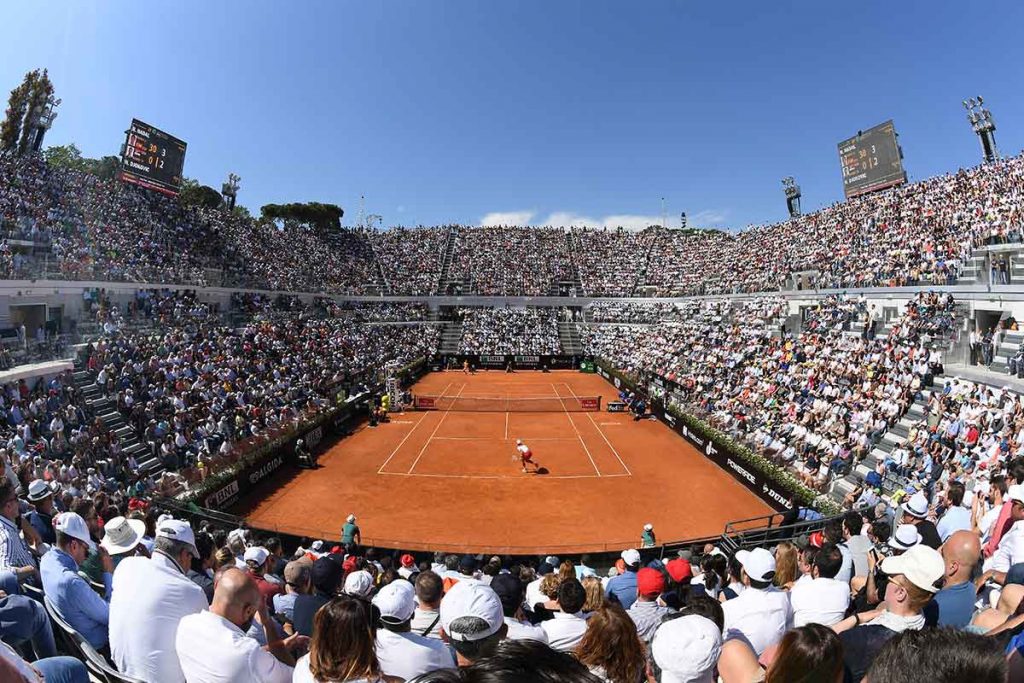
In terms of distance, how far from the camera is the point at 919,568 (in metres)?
3.71

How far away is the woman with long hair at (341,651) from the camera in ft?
9.89

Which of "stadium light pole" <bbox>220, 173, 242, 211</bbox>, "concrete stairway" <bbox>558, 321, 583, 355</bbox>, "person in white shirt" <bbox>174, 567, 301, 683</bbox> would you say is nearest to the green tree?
"stadium light pole" <bbox>220, 173, 242, 211</bbox>

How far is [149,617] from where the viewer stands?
3697 mm

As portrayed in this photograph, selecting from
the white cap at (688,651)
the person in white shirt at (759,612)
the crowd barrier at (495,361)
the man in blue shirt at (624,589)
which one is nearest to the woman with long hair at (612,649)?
the white cap at (688,651)

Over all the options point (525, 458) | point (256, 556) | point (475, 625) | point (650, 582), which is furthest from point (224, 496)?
point (475, 625)

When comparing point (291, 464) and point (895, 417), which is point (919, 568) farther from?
point (291, 464)

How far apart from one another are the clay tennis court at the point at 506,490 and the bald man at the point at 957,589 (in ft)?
35.8

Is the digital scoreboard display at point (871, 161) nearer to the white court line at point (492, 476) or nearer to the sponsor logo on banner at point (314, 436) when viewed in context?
the white court line at point (492, 476)

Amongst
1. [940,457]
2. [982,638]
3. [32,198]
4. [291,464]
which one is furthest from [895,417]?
[32,198]

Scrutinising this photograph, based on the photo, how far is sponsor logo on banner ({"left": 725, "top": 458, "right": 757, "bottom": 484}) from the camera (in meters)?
21.8

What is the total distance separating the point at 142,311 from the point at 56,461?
55.2 ft

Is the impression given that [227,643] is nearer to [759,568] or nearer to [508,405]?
[759,568]

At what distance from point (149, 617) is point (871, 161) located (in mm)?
63079

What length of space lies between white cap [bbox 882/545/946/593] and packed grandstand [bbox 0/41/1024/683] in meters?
0.02
